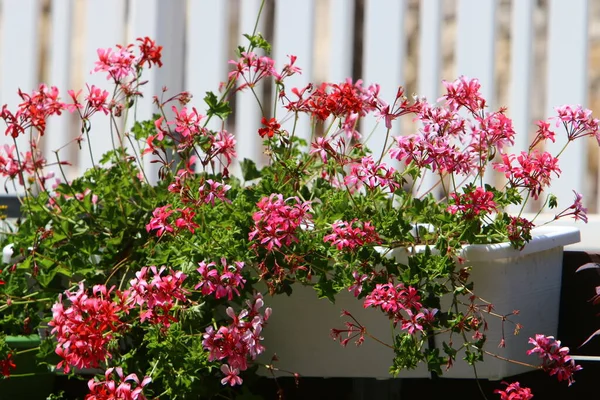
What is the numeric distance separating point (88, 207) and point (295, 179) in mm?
456

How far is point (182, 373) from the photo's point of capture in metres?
1.77

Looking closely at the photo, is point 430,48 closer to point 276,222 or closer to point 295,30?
point 295,30

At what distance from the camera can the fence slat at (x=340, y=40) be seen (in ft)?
10.2

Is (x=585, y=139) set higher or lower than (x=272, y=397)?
higher

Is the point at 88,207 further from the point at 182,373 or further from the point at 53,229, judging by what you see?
the point at 182,373

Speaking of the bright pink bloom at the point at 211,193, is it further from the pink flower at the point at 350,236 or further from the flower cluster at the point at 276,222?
the pink flower at the point at 350,236

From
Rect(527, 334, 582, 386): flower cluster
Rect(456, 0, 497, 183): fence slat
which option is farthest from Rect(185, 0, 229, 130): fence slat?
Rect(527, 334, 582, 386): flower cluster

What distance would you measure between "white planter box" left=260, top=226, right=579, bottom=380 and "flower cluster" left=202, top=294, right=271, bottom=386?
219 millimetres

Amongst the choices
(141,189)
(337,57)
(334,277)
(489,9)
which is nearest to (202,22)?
(337,57)

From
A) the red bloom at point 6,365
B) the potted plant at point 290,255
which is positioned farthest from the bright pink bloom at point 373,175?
the red bloom at point 6,365

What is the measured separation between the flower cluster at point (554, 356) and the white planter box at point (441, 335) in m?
0.10

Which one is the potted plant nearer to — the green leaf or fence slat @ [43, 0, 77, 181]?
the green leaf

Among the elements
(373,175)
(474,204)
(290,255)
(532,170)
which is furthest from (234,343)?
(532,170)

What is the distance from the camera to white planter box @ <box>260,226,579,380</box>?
6.26ft
